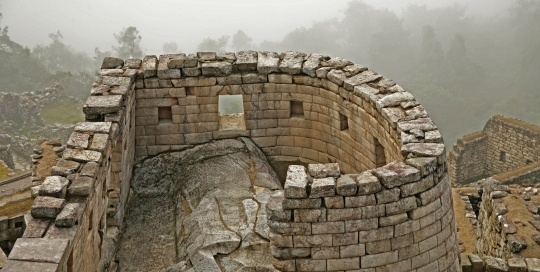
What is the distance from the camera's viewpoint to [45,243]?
811 centimetres

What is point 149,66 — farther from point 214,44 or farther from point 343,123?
point 214,44

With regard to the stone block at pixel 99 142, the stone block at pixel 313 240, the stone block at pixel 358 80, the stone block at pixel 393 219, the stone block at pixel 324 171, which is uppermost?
the stone block at pixel 358 80

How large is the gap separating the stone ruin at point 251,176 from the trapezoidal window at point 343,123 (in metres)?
0.02

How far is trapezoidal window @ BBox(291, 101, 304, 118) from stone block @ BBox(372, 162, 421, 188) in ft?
15.3

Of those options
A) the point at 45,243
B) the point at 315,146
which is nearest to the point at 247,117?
the point at 315,146

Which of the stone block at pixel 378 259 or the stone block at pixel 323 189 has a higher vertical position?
the stone block at pixel 323 189

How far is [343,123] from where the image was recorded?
490 inches

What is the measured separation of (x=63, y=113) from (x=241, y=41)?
106ft

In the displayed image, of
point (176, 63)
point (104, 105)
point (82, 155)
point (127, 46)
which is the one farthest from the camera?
point (127, 46)

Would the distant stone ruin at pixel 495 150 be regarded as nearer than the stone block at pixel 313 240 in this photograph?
No

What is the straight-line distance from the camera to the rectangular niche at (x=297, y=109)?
43.4 feet

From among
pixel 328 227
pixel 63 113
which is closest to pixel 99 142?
pixel 328 227

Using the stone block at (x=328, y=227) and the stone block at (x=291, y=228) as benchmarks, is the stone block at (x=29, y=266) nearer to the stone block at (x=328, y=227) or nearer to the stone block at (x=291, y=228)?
the stone block at (x=291, y=228)

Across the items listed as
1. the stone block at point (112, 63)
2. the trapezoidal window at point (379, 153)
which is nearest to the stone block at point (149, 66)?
the stone block at point (112, 63)
